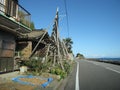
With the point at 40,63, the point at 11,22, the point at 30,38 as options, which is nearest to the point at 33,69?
the point at 40,63

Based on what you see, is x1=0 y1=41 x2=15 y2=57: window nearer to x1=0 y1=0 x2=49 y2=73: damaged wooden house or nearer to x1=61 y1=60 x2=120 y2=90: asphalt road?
x1=0 y1=0 x2=49 y2=73: damaged wooden house

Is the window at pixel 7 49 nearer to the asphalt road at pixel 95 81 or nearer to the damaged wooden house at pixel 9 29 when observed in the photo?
the damaged wooden house at pixel 9 29

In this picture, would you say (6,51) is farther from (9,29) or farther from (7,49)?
(9,29)

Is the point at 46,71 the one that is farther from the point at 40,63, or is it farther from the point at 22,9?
the point at 22,9

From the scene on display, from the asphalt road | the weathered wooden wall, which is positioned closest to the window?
the weathered wooden wall

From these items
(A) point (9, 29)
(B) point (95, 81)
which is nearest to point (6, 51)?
(A) point (9, 29)

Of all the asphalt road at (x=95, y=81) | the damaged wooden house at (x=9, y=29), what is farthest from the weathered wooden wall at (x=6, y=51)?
the asphalt road at (x=95, y=81)

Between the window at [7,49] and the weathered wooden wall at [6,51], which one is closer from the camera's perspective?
the weathered wooden wall at [6,51]

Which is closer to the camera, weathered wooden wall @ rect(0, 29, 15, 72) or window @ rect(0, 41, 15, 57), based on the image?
weathered wooden wall @ rect(0, 29, 15, 72)

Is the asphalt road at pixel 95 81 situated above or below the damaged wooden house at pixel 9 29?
below

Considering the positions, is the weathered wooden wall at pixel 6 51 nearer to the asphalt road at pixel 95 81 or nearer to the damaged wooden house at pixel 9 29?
the damaged wooden house at pixel 9 29

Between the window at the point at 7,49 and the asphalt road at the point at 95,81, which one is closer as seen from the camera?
the asphalt road at the point at 95,81

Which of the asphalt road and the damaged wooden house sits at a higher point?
the damaged wooden house

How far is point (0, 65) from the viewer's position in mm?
11234
